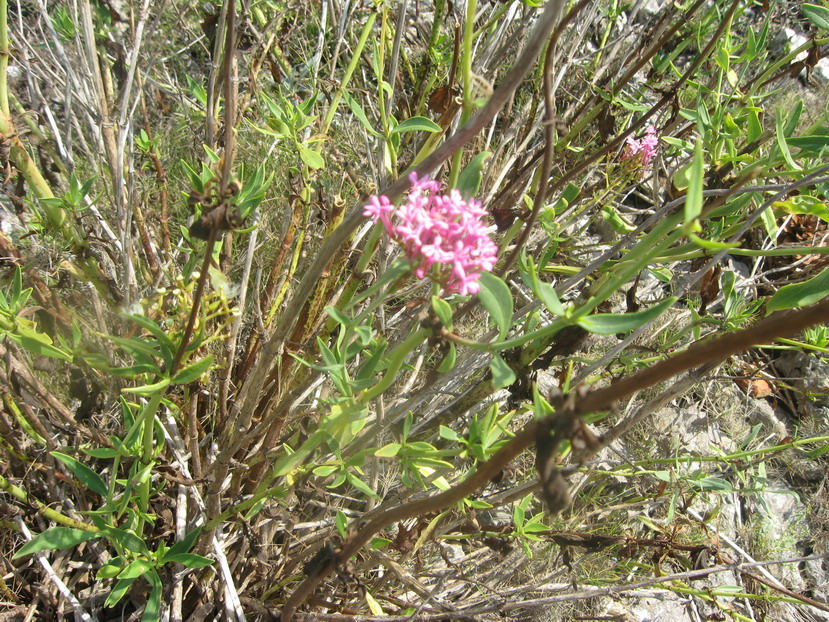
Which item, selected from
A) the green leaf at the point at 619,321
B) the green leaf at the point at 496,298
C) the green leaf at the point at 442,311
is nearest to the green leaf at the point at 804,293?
the green leaf at the point at 619,321

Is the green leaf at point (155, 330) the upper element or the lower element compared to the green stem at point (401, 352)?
lower

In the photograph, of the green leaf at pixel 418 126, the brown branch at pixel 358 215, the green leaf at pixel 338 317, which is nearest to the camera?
the brown branch at pixel 358 215

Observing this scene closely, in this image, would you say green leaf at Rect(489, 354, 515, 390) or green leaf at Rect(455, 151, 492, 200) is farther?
green leaf at Rect(455, 151, 492, 200)

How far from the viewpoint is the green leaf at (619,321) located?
926 mm

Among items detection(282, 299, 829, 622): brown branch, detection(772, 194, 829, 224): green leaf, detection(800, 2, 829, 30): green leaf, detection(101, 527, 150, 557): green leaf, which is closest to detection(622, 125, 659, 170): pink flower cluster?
detection(800, 2, 829, 30): green leaf

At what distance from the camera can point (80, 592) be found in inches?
69.0

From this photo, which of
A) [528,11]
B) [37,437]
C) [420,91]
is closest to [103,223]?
[37,437]

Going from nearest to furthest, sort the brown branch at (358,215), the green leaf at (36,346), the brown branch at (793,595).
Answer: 1. the brown branch at (358,215)
2. the green leaf at (36,346)
3. the brown branch at (793,595)

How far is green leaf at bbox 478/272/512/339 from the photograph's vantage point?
96cm

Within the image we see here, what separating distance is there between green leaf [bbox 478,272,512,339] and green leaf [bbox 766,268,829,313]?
0.57 meters

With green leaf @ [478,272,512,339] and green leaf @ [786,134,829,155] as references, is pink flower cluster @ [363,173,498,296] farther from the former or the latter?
green leaf @ [786,134,829,155]

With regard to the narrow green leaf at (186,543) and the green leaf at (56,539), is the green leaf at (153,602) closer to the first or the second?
the narrow green leaf at (186,543)

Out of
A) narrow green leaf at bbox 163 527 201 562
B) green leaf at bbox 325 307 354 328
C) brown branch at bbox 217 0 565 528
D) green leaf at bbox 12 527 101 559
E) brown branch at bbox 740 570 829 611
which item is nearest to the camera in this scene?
brown branch at bbox 217 0 565 528

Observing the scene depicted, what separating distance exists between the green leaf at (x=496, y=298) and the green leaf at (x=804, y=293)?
0.57 m
